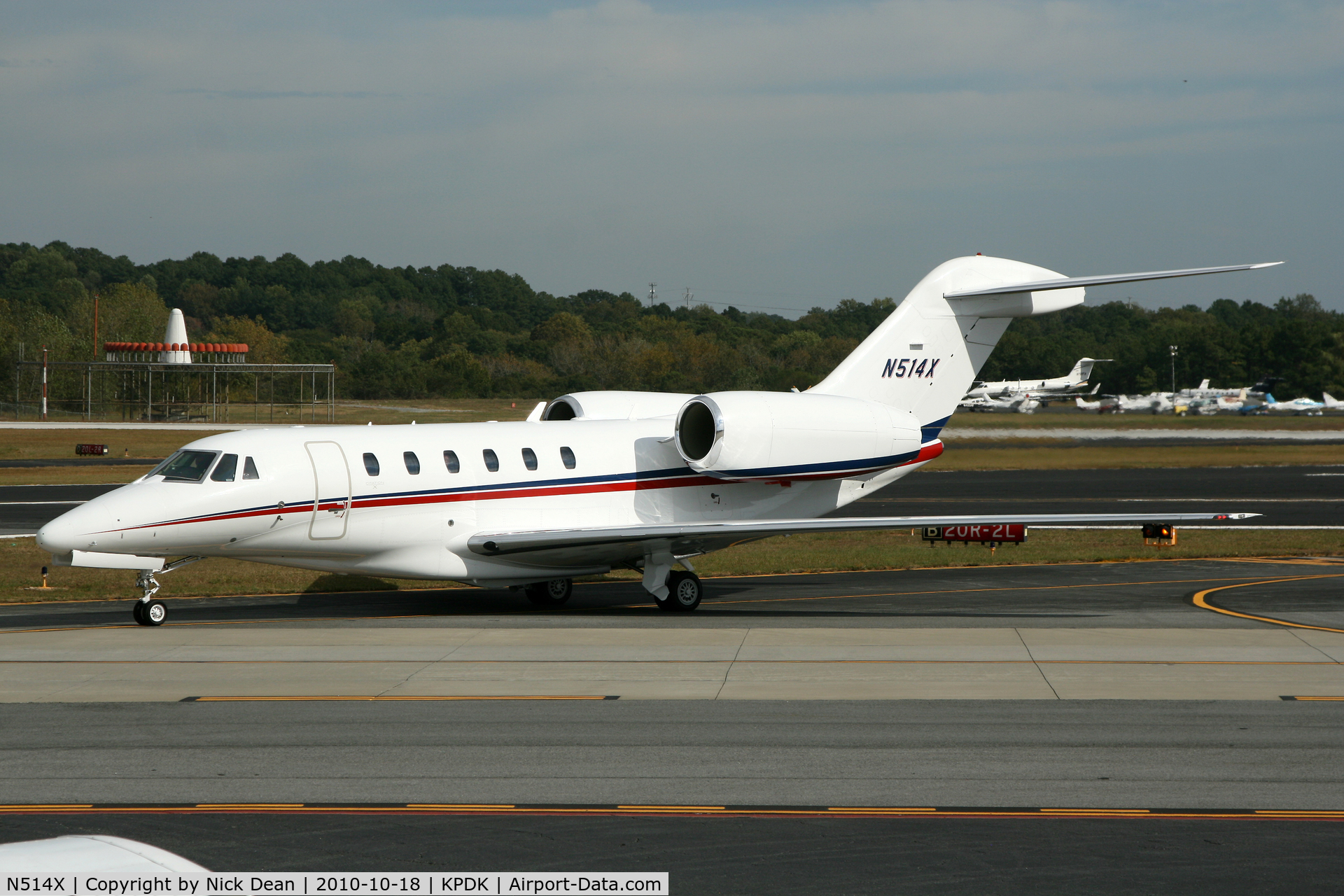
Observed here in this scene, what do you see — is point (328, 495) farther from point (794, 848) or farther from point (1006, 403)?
point (1006, 403)

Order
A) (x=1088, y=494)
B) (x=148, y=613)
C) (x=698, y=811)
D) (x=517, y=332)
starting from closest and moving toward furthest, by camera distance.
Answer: (x=698, y=811) → (x=148, y=613) → (x=1088, y=494) → (x=517, y=332)

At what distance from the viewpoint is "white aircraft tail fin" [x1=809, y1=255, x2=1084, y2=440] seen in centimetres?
2450

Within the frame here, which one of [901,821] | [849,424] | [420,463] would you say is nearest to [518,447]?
[420,463]

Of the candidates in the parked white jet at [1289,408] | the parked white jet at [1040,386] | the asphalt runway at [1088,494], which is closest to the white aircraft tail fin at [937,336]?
the asphalt runway at [1088,494]

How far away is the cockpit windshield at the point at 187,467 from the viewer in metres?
19.0

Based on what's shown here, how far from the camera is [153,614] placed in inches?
751

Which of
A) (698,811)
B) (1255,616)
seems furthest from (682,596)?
(698,811)

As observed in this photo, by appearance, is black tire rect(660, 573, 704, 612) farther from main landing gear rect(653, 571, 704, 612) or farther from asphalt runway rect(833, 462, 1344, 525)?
asphalt runway rect(833, 462, 1344, 525)

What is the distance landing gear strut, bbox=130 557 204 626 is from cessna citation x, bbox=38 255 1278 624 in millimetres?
39

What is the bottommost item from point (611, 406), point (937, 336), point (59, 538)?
point (59, 538)

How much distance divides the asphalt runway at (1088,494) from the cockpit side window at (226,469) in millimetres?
15818

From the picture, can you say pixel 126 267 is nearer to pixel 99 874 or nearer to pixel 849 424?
pixel 849 424

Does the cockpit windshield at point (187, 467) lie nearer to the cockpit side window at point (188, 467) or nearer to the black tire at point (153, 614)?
the cockpit side window at point (188, 467)

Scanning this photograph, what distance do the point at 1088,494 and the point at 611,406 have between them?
2371 cm
